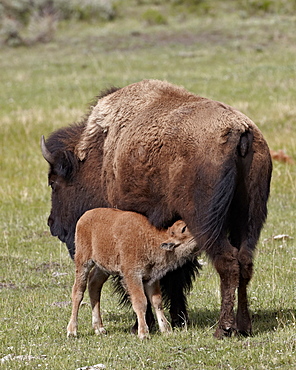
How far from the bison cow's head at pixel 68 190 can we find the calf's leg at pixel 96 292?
855 millimetres

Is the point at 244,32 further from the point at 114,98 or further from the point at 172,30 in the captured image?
the point at 114,98

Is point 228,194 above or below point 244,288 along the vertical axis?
above

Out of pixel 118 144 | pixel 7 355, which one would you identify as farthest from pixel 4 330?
pixel 118 144

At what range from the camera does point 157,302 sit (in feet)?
21.1

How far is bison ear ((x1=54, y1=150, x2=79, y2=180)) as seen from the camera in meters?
7.68

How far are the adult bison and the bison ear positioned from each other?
315 mm

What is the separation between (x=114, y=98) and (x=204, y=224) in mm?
2341

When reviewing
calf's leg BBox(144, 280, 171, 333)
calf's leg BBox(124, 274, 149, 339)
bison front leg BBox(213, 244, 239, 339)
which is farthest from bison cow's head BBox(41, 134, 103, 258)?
bison front leg BBox(213, 244, 239, 339)

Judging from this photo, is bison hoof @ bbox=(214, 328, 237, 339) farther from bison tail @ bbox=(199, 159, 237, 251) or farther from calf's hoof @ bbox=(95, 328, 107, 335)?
calf's hoof @ bbox=(95, 328, 107, 335)

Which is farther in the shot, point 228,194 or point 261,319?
point 261,319

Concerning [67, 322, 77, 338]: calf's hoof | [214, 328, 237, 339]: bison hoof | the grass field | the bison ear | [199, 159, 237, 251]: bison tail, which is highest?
[199, 159, 237, 251]: bison tail

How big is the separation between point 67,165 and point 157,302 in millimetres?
2082

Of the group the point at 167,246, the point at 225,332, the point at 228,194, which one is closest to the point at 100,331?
the point at 167,246

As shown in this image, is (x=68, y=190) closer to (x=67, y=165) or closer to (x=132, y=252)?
(x=67, y=165)
